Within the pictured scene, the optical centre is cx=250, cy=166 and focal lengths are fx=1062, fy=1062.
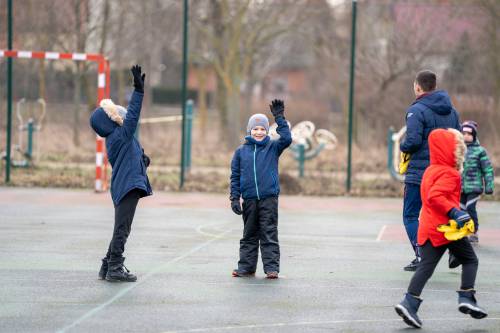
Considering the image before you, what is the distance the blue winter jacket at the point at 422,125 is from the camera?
907 centimetres

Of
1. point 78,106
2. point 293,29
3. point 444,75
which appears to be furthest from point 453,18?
point 78,106

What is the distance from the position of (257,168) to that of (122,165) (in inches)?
45.4

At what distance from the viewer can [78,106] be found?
23000 mm

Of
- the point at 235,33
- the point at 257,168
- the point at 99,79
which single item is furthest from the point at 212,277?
the point at 235,33

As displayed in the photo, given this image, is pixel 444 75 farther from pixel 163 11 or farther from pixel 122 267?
pixel 122 267

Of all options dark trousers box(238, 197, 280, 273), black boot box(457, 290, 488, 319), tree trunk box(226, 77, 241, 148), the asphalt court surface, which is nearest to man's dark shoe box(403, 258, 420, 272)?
the asphalt court surface

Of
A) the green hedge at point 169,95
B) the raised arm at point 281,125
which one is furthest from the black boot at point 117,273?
the green hedge at point 169,95

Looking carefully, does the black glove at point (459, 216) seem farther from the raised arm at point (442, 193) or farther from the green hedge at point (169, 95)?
the green hedge at point (169, 95)

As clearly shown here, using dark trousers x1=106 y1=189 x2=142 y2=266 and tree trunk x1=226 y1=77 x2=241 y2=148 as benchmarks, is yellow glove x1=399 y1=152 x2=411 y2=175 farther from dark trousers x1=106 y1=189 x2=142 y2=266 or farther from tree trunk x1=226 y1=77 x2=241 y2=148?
tree trunk x1=226 y1=77 x2=241 y2=148

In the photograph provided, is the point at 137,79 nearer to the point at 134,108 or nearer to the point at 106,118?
the point at 134,108

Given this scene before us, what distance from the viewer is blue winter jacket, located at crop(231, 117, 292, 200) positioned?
906 centimetres

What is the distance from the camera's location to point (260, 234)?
9195 mm

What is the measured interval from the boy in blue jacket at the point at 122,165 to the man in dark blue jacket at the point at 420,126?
2281mm

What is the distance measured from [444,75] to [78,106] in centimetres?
792
